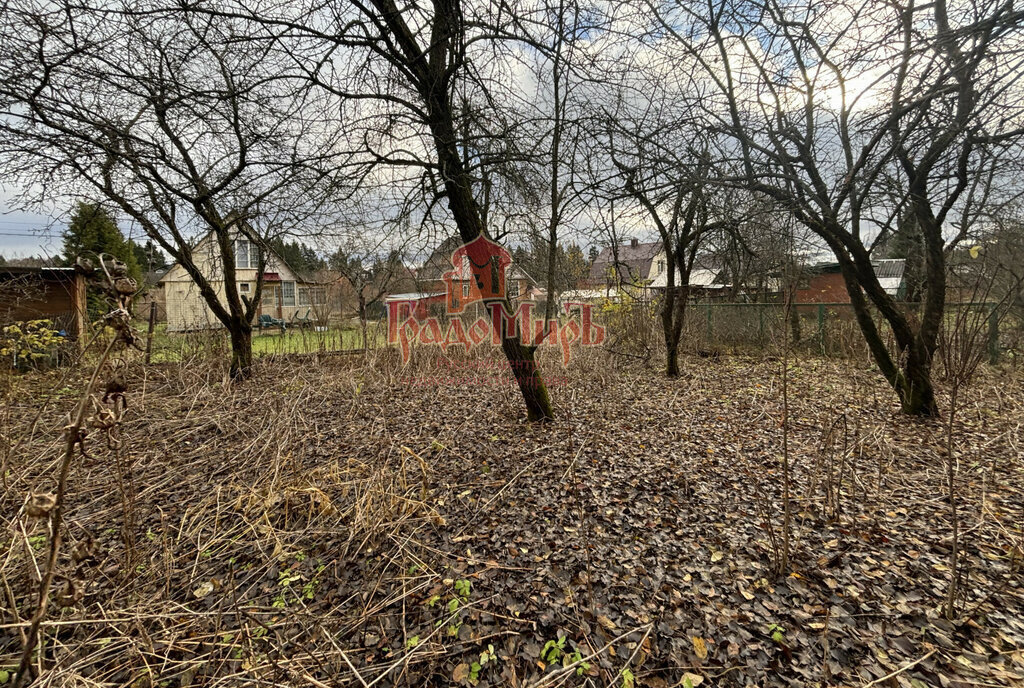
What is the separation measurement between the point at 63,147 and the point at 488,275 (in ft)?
19.5

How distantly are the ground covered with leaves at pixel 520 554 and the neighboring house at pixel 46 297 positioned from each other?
2.46 metres

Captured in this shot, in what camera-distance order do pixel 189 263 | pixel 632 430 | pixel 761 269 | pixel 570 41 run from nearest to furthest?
pixel 570 41 < pixel 632 430 < pixel 189 263 < pixel 761 269

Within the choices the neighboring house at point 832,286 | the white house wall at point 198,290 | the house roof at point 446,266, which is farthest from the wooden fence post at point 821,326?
the white house wall at point 198,290

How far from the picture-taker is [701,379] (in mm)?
6980

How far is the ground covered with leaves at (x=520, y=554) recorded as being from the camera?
1751mm

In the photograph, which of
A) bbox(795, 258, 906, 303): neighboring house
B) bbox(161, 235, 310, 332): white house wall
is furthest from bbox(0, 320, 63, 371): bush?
bbox(795, 258, 906, 303): neighboring house

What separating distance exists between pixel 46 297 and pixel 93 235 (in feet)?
10.5

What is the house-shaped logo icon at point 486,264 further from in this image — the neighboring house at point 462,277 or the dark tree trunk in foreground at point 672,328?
the dark tree trunk in foreground at point 672,328

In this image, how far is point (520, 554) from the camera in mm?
2535

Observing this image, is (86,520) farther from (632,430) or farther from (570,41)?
(570,41)

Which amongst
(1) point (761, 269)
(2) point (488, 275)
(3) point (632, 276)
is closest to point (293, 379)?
(2) point (488, 275)

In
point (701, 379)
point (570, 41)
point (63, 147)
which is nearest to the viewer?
point (570, 41)

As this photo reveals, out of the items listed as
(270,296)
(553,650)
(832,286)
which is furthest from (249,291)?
(832,286)

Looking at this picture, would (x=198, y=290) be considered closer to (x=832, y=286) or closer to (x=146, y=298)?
(x=146, y=298)
